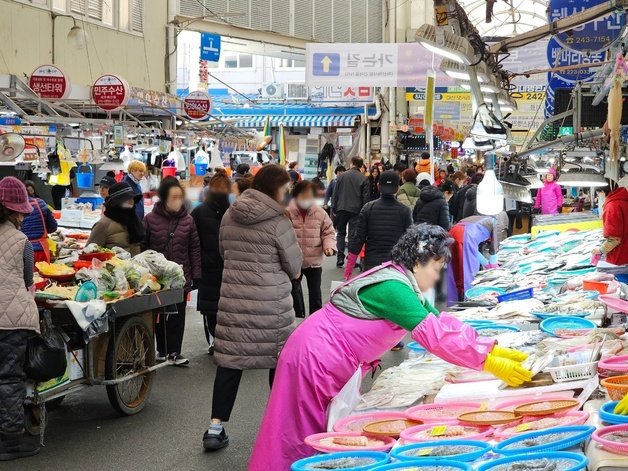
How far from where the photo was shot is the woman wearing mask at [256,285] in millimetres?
6938

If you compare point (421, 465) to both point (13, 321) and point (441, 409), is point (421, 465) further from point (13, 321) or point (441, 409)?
point (13, 321)

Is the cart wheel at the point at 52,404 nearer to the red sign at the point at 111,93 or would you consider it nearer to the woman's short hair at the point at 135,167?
the woman's short hair at the point at 135,167

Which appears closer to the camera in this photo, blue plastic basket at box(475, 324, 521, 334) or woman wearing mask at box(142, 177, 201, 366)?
blue plastic basket at box(475, 324, 521, 334)

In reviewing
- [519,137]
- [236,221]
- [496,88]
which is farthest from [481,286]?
[519,137]

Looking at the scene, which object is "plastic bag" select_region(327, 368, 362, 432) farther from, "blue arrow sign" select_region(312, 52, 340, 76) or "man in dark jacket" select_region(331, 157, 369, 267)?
"blue arrow sign" select_region(312, 52, 340, 76)

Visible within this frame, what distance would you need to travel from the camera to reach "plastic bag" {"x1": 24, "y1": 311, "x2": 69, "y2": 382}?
279 inches

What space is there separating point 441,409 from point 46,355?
10.5ft

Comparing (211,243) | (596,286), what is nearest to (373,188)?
(211,243)

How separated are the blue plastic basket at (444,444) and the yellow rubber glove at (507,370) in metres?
0.61

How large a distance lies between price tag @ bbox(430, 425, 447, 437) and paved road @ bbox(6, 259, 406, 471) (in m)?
2.62

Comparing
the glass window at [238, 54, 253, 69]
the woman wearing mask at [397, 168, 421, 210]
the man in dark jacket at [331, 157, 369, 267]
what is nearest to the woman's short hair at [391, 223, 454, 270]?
the woman wearing mask at [397, 168, 421, 210]

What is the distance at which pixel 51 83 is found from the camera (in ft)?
57.5

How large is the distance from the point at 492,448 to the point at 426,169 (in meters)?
21.8

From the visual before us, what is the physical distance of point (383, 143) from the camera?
111 feet
